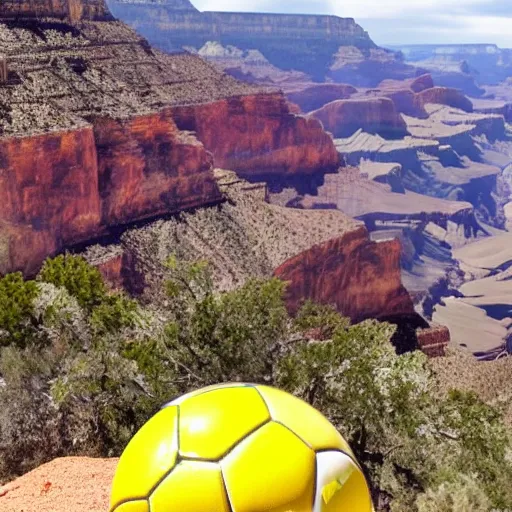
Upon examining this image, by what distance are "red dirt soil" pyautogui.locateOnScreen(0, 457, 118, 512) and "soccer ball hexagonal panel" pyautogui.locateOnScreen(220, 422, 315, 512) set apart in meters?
2.67

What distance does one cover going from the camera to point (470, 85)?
605 ft

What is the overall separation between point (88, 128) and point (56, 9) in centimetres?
1442

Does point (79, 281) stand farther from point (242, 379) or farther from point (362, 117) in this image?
point (362, 117)

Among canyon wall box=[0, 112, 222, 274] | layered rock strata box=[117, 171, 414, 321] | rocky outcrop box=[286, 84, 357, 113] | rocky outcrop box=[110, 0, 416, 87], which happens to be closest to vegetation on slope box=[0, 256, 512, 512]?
canyon wall box=[0, 112, 222, 274]

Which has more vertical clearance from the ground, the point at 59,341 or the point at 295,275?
the point at 59,341

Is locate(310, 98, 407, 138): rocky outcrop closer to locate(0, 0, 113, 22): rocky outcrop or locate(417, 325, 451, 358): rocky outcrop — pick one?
locate(0, 0, 113, 22): rocky outcrop

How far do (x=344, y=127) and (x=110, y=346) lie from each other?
288ft

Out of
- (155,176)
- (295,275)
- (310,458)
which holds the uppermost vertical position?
(310,458)

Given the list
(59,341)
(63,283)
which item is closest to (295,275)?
(63,283)

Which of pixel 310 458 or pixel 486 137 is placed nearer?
pixel 310 458

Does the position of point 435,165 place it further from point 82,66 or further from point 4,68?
point 4,68

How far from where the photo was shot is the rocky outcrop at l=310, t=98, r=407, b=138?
300ft

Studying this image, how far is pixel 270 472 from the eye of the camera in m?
4.13

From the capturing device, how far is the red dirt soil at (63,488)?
6.42m
